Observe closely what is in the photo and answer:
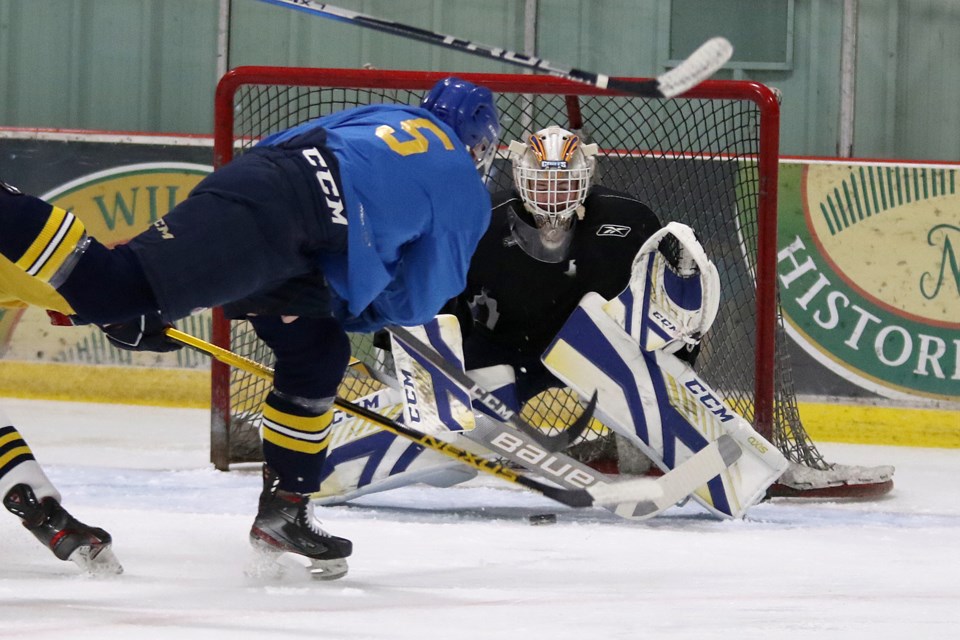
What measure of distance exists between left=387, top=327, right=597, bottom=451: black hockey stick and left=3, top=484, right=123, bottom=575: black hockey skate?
936mm

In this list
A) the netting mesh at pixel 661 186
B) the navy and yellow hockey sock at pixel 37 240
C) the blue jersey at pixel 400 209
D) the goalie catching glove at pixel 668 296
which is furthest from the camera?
the netting mesh at pixel 661 186

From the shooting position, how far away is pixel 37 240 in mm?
1879

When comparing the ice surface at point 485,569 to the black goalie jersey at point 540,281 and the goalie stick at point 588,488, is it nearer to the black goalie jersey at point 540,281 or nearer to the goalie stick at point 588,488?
the goalie stick at point 588,488

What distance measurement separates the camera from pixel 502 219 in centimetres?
332

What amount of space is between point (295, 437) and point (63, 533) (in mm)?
401

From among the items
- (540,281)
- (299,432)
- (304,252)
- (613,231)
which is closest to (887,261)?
(613,231)

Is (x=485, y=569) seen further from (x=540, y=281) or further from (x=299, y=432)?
(x=540, y=281)

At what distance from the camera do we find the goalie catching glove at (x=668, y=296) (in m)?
2.93

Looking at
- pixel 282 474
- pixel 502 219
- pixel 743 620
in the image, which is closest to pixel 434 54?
pixel 502 219

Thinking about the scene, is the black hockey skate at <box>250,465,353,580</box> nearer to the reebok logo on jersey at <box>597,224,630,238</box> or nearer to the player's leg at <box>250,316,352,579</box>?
the player's leg at <box>250,316,352,579</box>

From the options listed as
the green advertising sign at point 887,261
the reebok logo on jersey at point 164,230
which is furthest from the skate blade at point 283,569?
the green advertising sign at point 887,261

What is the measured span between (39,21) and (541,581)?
14.0 feet

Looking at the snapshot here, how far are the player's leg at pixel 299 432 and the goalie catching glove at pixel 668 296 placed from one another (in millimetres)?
898

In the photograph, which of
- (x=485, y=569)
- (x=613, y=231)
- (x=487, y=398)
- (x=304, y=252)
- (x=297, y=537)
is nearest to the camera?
(x=304, y=252)
